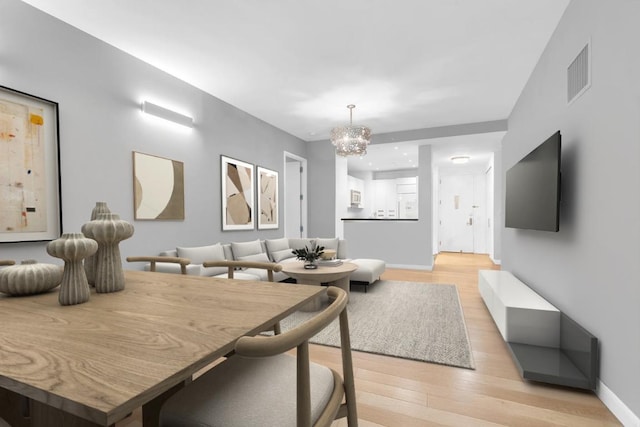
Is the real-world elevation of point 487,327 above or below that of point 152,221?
below

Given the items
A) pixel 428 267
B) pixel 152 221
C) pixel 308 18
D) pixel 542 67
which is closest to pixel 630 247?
pixel 542 67

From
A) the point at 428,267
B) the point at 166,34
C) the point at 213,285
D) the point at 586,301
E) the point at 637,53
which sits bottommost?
the point at 428,267

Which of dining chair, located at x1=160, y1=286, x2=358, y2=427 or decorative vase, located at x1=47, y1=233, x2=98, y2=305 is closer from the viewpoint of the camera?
dining chair, located at x1=160, y1=286, x2=358, y2=427

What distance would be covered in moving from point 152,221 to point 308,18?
2565 mm

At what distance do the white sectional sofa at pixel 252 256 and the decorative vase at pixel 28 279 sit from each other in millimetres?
1915

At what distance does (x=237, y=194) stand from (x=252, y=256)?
101cm

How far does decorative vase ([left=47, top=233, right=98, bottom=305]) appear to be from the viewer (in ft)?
2.89

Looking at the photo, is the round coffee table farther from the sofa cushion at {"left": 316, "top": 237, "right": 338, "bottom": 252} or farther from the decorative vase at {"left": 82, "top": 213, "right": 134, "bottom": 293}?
the decorative vase at {"left": 82, "top": 213, "right": 134, "bottom": 293}

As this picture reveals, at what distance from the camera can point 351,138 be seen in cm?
442

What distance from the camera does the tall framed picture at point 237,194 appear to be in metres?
4.38

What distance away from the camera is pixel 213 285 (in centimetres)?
118

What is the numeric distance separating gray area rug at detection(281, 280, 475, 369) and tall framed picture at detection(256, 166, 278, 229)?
198cm

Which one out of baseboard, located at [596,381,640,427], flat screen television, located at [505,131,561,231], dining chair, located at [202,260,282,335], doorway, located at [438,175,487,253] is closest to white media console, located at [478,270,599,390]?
baseboard, located at [596,381,640,427]

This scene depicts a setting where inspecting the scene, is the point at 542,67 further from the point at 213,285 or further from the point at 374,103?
the point at 213,285
